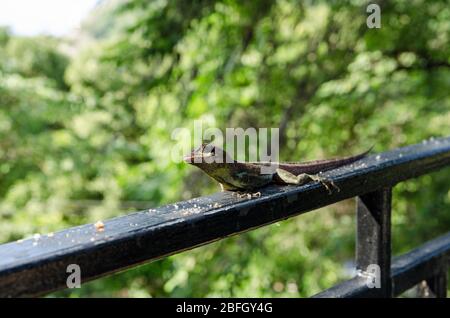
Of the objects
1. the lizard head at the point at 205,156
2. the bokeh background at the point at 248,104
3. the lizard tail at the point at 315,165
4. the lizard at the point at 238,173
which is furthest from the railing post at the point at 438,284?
the bokeh background at the point at 248,104

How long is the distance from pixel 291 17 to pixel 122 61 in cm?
167

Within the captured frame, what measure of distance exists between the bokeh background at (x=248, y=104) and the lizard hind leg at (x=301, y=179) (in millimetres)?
1697

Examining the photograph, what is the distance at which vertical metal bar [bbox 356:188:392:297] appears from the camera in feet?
5.41

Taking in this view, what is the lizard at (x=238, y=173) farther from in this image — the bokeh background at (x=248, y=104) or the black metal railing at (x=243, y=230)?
the bokeh background at (x=248, y=104)

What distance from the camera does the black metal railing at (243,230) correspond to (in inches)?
35.3

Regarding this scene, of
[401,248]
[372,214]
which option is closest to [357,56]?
[401,248]

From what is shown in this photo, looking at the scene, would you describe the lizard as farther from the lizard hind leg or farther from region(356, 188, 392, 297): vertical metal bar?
region(356, 188, 392, 297): vertical metal bar

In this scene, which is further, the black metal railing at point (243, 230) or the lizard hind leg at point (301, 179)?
the lizard hind leg at point (301, 179)

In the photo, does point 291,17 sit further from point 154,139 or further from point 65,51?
point 65,51

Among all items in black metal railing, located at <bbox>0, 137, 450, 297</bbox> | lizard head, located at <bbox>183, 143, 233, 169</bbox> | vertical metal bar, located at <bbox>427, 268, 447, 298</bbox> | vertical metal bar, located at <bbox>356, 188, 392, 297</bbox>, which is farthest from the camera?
vertical metal bar, located at <bbox>427, 268, 447, 298</bbox>

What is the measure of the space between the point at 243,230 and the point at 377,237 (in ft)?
2.01

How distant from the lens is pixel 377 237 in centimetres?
165

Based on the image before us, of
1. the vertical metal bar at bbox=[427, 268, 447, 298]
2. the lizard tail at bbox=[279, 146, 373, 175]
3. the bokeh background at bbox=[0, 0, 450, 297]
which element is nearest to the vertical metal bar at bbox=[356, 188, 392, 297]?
the lizard tail at bbox=[279, 146, 373, 175]

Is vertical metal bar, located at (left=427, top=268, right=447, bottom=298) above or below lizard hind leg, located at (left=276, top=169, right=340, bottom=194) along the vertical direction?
below
